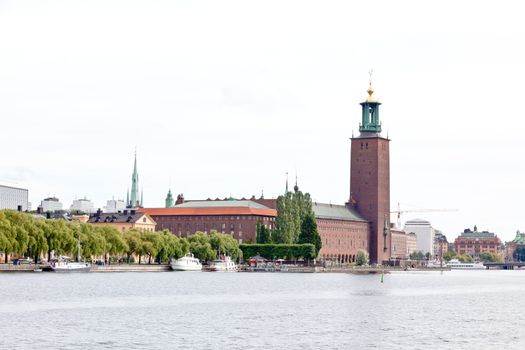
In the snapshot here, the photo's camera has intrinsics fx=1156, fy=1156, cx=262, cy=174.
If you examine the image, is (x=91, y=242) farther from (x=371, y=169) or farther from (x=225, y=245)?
(x=371, y=169)

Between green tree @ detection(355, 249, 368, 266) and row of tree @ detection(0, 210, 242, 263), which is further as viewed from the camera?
green tree @ detection(355, 249, 368, 266)

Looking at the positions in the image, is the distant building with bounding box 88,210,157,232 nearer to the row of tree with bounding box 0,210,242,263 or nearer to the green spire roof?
the row of tree with bounding box 0,210,242,263

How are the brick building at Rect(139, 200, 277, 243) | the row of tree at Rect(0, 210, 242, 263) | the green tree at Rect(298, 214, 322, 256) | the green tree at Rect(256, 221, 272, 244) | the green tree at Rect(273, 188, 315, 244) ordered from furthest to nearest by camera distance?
1. the brick building at Rect(139, 200, 277, 243)
2. the green tree at Rect(256, 221, 272, 244)
3. the green tree at Rect(298, 214, 322, 256)
4. the green tree at Rect(273, 188, 315, 244)
5. the row of tree at Rect(0, 210, 242, 263)

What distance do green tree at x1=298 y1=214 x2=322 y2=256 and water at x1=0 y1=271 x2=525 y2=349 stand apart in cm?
7181

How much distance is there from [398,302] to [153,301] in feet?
50.6

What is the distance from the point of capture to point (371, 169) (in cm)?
19512

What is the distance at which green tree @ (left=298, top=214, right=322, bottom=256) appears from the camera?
15100cm

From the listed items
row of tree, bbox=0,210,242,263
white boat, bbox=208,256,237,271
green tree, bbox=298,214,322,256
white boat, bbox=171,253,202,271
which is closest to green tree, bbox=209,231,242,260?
row of tree, bbox=0,210,242,263

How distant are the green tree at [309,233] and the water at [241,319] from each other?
71.8 m

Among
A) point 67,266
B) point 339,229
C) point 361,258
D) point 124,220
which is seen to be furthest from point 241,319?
point 339,229

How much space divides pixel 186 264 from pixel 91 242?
1812 cm

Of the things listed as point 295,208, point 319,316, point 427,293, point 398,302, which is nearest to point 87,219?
point 295,208

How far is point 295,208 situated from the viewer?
15038cm

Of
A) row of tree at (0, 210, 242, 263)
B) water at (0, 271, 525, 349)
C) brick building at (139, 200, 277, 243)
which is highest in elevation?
brick building at (139, 200, 277, 243)
